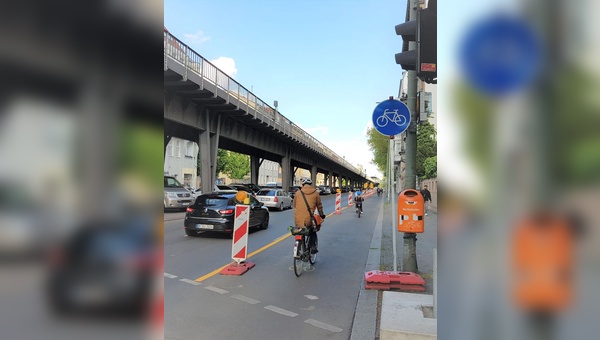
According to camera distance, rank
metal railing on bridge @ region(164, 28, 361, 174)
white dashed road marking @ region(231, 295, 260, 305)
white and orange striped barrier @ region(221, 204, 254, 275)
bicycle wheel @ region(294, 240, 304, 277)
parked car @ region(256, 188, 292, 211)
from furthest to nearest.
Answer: parked car @ region(256, 188, 292, 211)
metal railing on bridge @ region(164, 28, 361, 174)
white and orange striped barrier @ region(221, 204, 254, 275)
bicycle wheel @ region(294, 240, 304, 277)
white dashed road marking @ region(231, 295, 260, 305)

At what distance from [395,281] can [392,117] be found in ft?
8.67

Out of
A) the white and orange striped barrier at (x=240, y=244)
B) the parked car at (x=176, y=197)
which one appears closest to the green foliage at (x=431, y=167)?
the parked car at (x=176, y=197)

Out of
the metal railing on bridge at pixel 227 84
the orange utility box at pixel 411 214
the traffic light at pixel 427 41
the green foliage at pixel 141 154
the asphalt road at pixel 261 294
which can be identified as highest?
the metal railing on bridge at pixel 227 84

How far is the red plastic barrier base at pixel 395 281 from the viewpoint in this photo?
19.4 feet

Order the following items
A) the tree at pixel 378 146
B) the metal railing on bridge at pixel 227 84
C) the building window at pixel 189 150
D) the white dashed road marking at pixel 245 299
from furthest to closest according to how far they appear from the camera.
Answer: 1. the tree at pixel 378 146
2. the building window at pixel 189 150
3. the metal railing on bridge at pixel 227 84
4. the white dashed road marking at pixel 245 299

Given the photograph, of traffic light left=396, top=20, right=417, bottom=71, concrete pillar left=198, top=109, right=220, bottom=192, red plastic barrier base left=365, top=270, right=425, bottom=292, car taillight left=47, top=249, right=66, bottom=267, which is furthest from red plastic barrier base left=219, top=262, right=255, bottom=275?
concrete pillar left=198, top=109, right=220, bottom=192

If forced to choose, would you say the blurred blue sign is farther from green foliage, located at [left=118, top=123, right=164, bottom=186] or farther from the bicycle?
the bicycle

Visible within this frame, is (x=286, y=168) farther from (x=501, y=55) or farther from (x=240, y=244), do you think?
(x=501, y=55)

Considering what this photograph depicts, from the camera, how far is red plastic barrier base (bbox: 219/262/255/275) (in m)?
7.30

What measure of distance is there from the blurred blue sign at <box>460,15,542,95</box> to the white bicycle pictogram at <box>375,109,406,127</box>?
5.46 m

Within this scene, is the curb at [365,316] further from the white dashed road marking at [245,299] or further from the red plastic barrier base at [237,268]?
the red plastic barrier base at [237,268]

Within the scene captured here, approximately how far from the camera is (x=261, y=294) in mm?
5988

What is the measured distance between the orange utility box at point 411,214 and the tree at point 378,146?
48.8 m

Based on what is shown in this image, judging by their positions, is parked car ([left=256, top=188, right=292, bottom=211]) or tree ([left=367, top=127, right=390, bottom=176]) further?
tree ([left=367, top=127, right=390, bottom=176])
